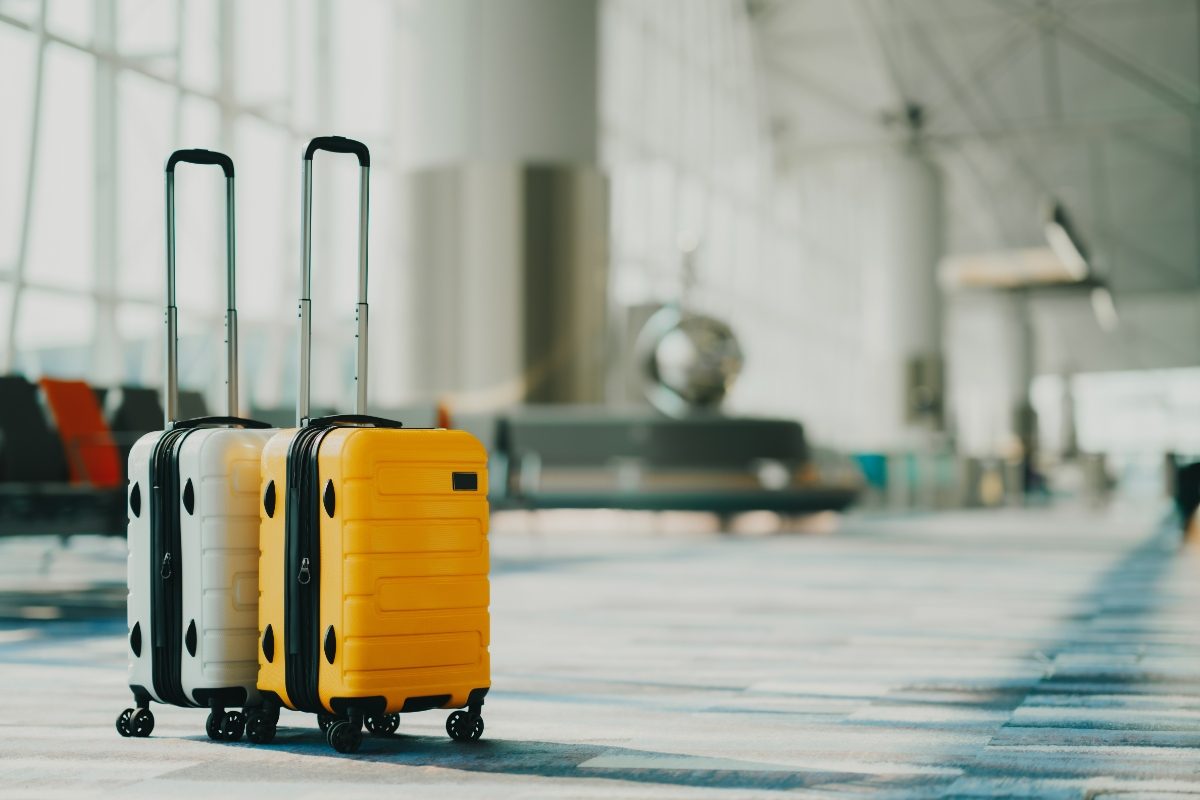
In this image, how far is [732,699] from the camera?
16.0ft

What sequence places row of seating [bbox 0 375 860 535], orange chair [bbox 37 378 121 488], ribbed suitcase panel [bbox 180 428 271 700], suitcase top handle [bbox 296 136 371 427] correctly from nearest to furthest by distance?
ribbed suitcase panel [bbox 180 428 271 700]
suitcase top handle [bbox 296 136 371 427]
orange chair [bbox 37 378 121 488]
row of seating [bbox 0 375 860 535]

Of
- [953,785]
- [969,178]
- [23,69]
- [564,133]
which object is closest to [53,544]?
[23,69]

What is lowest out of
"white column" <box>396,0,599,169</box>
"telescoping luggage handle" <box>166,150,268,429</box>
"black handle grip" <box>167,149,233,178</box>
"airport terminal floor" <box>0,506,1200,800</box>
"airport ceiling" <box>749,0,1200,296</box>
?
"airport terminal floor" <box>0,506,1200,800</box>

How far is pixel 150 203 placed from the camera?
50.8 feet

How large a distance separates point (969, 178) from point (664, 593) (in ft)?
111

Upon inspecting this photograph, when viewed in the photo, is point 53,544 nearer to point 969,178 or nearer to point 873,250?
point 873,250

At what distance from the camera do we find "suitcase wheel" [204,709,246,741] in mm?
3996

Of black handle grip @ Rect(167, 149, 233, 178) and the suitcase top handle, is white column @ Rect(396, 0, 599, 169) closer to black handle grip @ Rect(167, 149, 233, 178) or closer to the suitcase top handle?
black handle grip @ Rect(167, 149, 233, 178)

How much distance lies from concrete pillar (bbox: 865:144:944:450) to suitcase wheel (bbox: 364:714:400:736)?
2960 centimetres

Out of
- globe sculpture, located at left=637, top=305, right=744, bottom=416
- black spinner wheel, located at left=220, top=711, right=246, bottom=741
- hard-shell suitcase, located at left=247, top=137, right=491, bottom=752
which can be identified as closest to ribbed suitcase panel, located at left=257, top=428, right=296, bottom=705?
hard-shell suitcase, located at left=247, top=137, right=491, bottom=752

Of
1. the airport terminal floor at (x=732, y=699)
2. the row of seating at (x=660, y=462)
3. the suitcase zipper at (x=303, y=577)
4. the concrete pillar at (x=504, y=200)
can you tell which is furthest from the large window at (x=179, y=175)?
the suitcase zipper at (x=303, y=577)

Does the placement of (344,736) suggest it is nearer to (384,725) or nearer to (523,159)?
(384,725)

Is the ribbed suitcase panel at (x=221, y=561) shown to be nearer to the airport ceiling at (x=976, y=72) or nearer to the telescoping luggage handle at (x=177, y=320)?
the telescoping luggage handle at (x=177, y=320)

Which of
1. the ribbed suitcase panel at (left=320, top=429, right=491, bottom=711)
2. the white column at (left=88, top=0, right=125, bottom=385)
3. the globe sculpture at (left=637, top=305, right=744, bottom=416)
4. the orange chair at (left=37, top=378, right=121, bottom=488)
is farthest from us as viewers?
the globe sculpture at (left=637, top=305, right=744, bottom=416)
